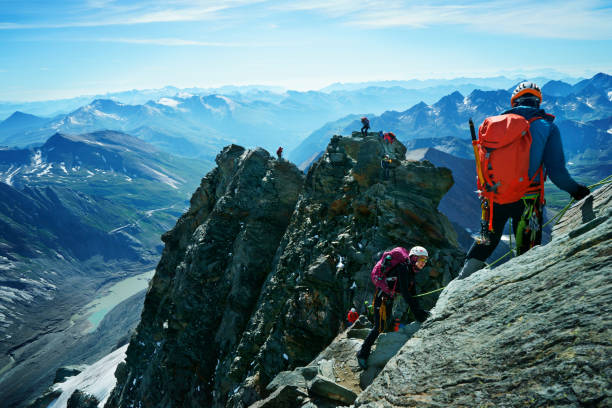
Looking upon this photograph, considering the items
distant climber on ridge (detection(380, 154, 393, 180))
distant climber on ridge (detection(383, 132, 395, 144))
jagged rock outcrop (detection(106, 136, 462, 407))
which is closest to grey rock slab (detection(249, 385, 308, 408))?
jagged rock outcrop (detection(106, 136, 462, 407))

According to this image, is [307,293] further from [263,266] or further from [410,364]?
[410,364]

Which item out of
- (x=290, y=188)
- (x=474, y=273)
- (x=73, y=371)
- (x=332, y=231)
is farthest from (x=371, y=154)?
(x=73, y=371)

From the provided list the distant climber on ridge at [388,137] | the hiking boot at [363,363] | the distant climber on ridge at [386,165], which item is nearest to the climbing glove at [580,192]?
the hiking boot at [363,363]

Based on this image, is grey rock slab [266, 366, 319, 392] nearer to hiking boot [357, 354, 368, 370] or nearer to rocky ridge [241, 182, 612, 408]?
hiking boot [357, 354, 368, 370]

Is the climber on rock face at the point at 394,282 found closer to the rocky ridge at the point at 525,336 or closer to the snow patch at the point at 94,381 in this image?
the rocky ridge at the point at 525,336

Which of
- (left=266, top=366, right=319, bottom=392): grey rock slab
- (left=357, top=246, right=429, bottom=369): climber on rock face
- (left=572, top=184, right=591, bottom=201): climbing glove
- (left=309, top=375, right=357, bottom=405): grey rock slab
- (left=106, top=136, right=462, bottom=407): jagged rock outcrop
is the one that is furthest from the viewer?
(left=106, top=136, right=462, bottom=407): jagged rock outcrop

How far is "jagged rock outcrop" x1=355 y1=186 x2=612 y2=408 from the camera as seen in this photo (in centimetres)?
525

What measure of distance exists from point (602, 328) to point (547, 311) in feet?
3.35

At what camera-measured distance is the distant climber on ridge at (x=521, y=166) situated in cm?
771

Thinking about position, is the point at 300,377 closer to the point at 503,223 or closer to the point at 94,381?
the point at 503,223

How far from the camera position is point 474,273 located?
9.19m

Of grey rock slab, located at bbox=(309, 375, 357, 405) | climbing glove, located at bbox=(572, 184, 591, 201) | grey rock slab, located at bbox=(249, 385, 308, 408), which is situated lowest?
grey rock slab, located at bbox=(249, 385, 308, 408)

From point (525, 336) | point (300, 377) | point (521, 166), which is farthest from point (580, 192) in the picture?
point (300, 377)

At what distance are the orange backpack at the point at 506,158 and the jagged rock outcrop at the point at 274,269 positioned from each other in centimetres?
794
